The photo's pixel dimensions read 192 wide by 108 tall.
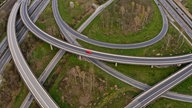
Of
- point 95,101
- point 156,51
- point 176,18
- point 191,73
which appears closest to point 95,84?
point 95,101

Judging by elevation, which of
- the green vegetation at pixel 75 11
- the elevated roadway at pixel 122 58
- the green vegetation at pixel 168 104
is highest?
the green vegetation at pixel 75 11

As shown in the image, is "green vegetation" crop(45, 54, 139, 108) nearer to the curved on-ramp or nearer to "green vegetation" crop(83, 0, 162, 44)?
the curved on-ramp

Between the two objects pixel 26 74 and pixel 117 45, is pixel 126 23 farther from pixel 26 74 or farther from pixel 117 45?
pixel 26 74

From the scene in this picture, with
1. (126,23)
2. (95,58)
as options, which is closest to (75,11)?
(126,23)

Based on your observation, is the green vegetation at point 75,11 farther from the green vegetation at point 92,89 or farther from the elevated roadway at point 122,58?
the green vegetation at point 92,89

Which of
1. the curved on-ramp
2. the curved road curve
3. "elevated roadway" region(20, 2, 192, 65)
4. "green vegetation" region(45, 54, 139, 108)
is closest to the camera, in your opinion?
the curved on-ramp

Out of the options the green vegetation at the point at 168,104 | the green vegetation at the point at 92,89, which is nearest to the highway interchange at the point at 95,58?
the green vegetation at the point at 168,104

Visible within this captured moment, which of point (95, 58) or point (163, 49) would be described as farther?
point (163, 49)

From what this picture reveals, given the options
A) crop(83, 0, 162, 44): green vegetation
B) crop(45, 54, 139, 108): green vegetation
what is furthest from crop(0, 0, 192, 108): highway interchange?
crop(83, 0, 162, 44): green vegetation

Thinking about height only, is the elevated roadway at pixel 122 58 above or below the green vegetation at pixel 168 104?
above

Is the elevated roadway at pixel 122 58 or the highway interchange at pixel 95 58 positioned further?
the elevated roadway at pixel 122 58

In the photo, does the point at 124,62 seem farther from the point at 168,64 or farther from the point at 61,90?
the point at 61,90
